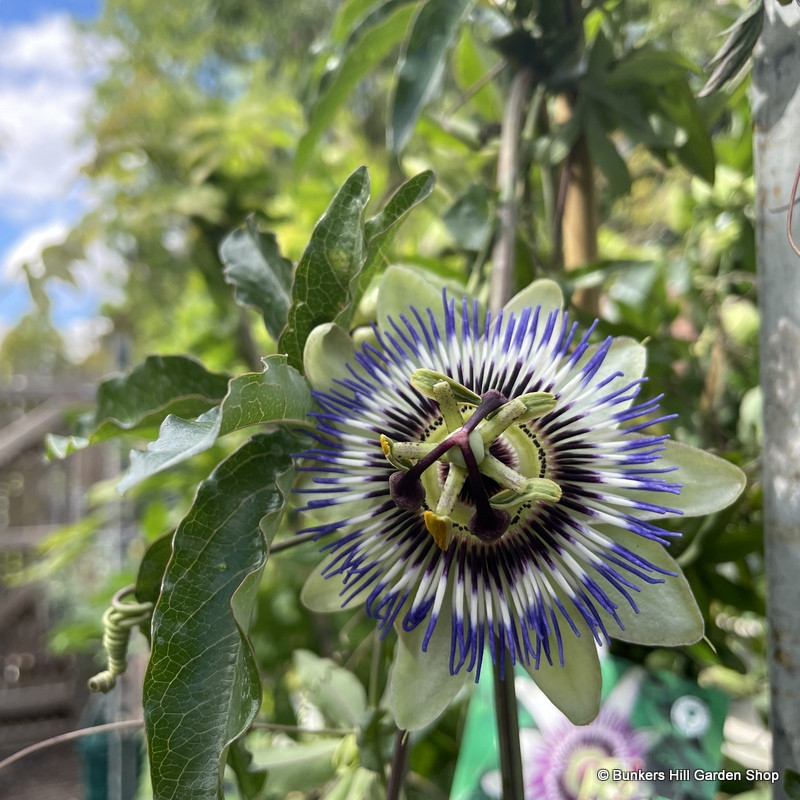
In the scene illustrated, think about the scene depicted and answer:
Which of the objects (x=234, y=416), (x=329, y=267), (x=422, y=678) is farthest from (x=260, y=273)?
(x=422, y=678)

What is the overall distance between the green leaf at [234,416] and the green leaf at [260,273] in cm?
12

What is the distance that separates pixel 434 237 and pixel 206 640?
78cm

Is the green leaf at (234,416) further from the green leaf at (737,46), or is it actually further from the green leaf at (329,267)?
the green leaf at (737,46)

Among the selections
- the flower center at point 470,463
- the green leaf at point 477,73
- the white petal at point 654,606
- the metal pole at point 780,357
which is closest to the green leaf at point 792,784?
the metal pole at point 780,357

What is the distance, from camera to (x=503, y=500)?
0.45 metres

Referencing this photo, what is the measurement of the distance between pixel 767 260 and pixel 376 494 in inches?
12.7

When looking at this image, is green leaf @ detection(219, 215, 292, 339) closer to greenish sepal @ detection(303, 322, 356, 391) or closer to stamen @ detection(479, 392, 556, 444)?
greenish sepal @ detection(303, 322, 356, 391)

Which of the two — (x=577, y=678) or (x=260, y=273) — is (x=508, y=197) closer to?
(x=260, y=273)

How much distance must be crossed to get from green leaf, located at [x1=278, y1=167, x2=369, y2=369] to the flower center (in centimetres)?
10

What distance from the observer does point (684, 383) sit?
90cm

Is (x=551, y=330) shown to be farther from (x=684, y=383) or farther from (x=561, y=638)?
(x=684, y=383)

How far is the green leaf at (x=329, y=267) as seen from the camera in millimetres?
508

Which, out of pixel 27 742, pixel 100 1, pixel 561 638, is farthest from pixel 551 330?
pixel 100 1

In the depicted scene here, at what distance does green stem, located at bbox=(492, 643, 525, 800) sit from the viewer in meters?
0.49
